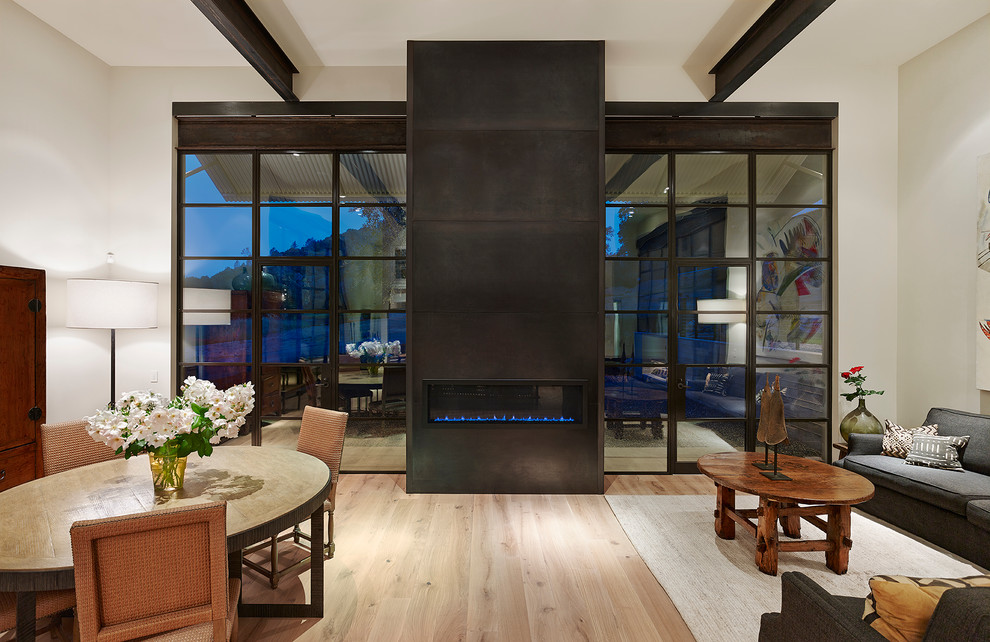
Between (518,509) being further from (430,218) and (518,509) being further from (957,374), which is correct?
(957,374)

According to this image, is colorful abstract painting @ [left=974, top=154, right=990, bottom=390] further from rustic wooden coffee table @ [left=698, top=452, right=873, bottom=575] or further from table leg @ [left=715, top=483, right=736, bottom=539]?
table leg @ [left=715, top=483, right=736, bottom=539]

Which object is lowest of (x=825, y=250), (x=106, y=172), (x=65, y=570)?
(x=65, y=570)

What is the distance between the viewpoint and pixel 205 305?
4328mm

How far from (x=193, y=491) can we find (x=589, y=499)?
2810mm

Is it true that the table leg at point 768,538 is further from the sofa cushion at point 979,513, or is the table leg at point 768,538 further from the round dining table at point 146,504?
the round dining table at point 146,504

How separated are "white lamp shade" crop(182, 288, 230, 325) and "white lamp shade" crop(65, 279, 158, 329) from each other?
605 mm

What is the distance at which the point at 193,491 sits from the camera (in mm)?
1981

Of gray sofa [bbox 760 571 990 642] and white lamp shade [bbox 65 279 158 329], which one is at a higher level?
white lamp shade [bbox 65 279 158 329]

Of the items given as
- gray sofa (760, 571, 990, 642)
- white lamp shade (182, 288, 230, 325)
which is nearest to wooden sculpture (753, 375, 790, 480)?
gray sofa (760, 571, 990, 642)

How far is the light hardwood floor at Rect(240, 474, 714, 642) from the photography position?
2.14 m

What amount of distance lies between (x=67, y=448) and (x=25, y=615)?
121 centimetres

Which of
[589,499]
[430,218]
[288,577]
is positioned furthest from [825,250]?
[288,577]

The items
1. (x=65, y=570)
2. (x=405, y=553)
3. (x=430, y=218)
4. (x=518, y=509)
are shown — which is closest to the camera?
(x=65, y=570)

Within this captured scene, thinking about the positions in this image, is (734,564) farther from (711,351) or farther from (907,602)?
(711,351)
